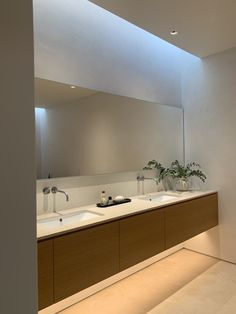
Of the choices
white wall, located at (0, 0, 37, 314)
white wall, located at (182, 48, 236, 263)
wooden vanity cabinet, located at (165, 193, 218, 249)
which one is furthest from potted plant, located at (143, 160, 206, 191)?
white wall, located at (0, 0, 37, 314)

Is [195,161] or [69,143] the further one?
[195,161]

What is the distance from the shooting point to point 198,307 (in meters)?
2.15

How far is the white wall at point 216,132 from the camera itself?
2.95 meters

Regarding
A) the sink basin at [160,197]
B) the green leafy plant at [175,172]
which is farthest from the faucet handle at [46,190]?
the green leafy plant at [175,172]

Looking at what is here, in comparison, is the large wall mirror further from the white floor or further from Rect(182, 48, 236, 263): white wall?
the white floor

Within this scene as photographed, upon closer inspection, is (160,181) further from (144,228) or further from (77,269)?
(77,269)

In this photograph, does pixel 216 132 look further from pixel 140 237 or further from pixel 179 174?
pixel 140 237

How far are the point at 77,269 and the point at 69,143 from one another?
1110 millimetres

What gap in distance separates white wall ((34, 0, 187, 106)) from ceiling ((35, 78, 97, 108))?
0.16ft

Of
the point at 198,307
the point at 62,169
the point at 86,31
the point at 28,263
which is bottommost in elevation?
the point at 198,307

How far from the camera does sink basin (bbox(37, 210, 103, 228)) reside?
6.23 ft

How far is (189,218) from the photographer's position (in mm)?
2650

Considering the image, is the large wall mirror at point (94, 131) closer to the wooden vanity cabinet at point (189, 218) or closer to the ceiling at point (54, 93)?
the ceiling at point (54, 93)

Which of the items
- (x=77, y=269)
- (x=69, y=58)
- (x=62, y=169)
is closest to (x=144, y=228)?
(x=77, y=269)
